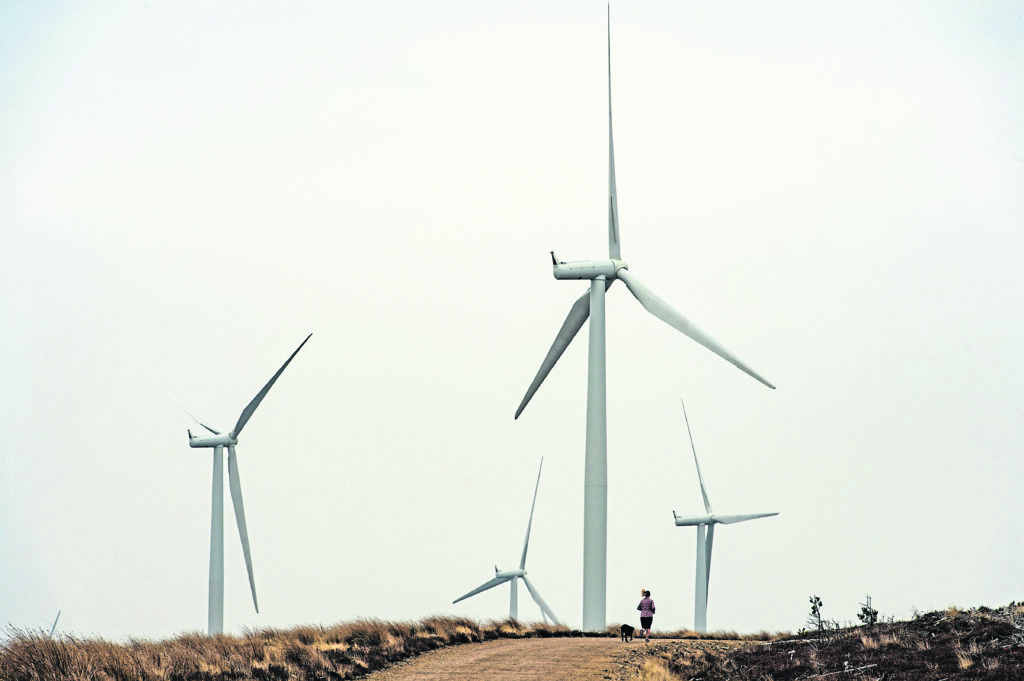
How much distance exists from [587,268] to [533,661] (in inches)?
975

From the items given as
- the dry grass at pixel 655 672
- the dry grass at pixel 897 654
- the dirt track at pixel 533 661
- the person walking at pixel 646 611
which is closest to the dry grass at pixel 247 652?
the dirt track at pixel 533 661

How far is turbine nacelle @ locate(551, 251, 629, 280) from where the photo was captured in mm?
54750

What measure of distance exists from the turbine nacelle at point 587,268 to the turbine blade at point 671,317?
1.39 feet

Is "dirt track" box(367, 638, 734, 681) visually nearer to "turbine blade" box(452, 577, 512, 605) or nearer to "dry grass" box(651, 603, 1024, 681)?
"dry grass" box(651, 603, 1024, 681)

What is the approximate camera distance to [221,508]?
240 feet

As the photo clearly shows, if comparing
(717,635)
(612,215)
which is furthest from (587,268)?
(717,635)

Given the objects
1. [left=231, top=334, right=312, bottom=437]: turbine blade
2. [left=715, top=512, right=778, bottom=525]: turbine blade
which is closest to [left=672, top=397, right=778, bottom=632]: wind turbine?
[left=715, top=512, right=778, bottom=525]: turbine blade

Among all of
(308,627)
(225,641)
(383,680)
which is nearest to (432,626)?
(308,627)

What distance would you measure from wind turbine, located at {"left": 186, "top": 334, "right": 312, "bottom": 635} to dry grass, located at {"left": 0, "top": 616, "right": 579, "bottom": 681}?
28497 mm

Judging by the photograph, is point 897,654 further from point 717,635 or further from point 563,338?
point 563,338

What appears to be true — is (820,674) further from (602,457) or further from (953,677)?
(602,457)

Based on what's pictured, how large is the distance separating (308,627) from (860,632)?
17884mm

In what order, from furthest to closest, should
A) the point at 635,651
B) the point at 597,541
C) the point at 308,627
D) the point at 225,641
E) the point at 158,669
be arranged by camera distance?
the point at 597,541 → the point at 308,627 → the point at 225,641 → the point at 635,651 → the point at 158,669

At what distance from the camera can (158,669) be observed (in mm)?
30125
